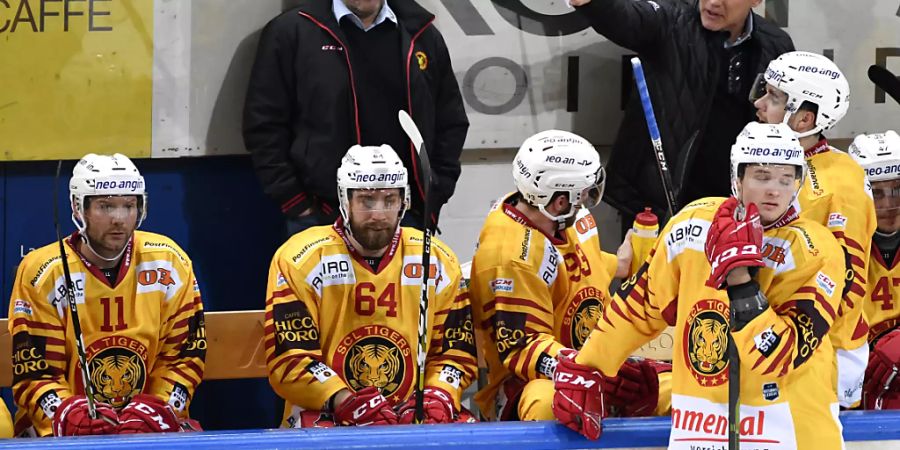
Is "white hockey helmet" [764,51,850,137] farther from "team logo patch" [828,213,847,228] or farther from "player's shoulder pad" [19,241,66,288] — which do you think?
"player's shoulder pad" [19,241,66,288]

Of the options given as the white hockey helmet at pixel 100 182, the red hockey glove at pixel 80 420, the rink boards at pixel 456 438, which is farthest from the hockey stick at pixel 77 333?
the rink boards at pixel 456 438

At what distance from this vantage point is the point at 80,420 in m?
4.47

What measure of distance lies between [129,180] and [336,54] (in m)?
1.33

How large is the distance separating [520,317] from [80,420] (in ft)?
4.44

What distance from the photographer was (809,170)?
16.2ft

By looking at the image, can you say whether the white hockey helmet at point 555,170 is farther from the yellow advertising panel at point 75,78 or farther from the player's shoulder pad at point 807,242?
the yellow advertising panel at point 75,78

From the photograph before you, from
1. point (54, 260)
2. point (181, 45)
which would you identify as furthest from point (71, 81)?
point (54, 260)

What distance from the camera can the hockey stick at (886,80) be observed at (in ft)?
19.7

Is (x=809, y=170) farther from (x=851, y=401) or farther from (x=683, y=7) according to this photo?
(x=683, y=7)

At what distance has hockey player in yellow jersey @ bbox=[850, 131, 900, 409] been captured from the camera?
17.2 ft

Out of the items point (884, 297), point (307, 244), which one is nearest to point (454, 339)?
point (307, 244)

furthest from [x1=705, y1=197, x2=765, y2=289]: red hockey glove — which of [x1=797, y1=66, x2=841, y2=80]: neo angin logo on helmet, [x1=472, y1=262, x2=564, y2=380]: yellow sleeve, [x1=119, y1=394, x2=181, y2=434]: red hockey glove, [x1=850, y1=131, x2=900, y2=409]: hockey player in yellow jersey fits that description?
[x1=119, y1=394, x2=181, y2=434]: red hockey glove

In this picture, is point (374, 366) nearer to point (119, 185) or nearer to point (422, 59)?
point (119, 185)

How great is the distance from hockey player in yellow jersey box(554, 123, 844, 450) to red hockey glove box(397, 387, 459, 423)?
0.85 meters
